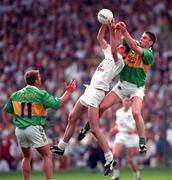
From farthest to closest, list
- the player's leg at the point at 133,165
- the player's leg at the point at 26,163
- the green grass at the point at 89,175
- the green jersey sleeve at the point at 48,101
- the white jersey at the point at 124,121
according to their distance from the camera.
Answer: the green grass at the point at 89,175 < the white jersey at the point at 124,121 < the player's leg at the point at 133,165 < the player's leg at the point at 26,163 < the green jersey sleeve at the point at 48,101

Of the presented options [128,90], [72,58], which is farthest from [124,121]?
[72,58]

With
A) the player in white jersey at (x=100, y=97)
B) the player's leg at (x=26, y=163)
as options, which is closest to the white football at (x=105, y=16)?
the player in white jersey at (x=100, y=97)

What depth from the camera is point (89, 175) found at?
24.2 metres

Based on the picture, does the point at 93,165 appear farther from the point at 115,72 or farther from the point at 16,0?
the point at 16,0

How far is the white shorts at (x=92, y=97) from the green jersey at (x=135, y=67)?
0.64 metres

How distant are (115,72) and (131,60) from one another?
462 millimetres

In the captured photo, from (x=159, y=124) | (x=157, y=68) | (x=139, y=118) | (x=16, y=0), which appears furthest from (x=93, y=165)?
(x=16, y=0)

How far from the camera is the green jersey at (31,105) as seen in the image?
56.3ft

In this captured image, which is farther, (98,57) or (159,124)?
(98,57)

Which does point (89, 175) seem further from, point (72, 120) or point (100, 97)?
point (100, 97)

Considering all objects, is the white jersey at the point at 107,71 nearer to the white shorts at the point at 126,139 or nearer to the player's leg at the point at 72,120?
the player's leg at the point at 72,120

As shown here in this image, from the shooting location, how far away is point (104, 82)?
60.3 ft

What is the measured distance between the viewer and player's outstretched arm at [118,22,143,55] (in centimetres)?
1776

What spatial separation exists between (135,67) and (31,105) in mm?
2447
